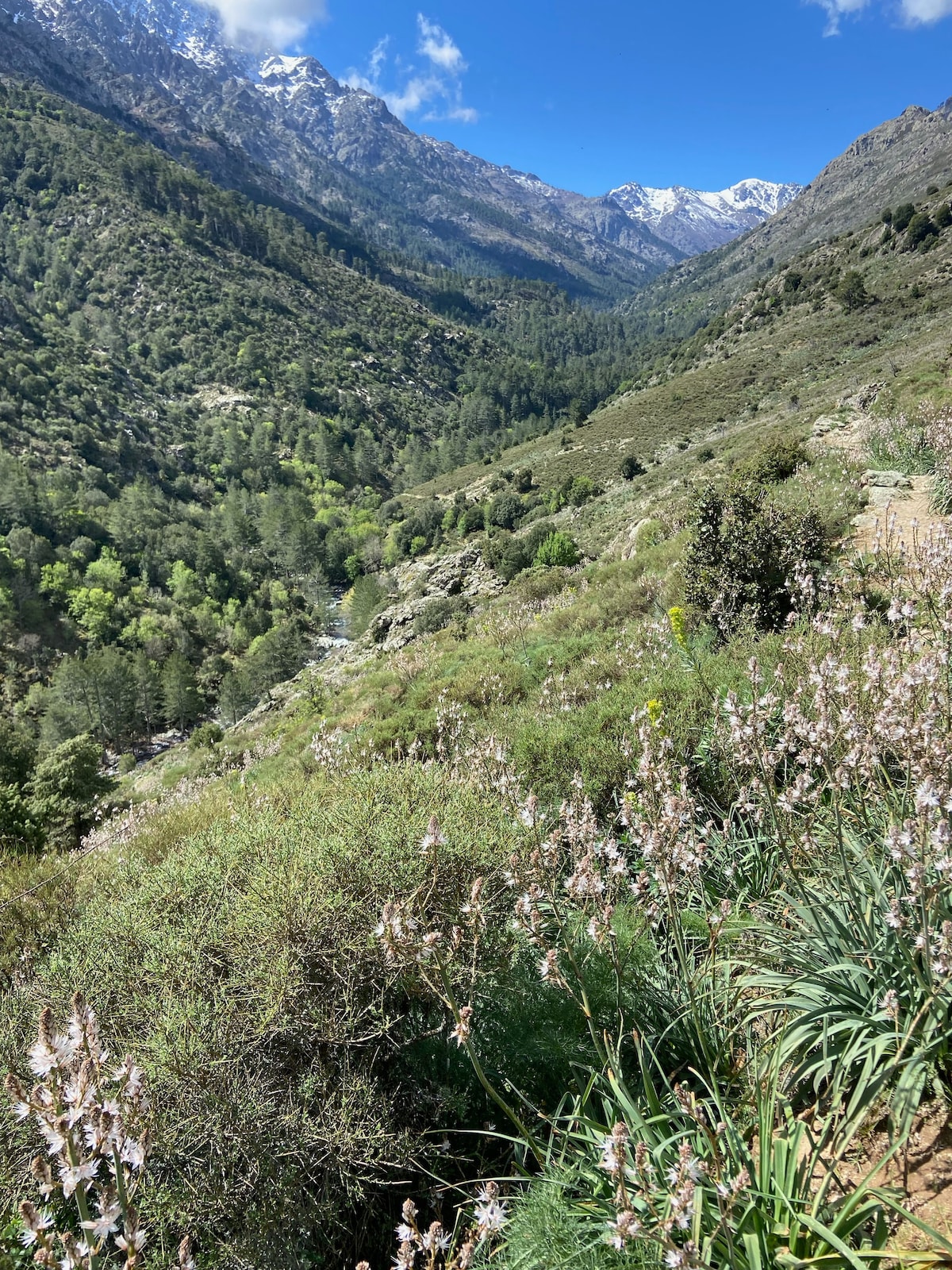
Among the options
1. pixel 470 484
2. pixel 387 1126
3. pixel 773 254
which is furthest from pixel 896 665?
pixel 773 254

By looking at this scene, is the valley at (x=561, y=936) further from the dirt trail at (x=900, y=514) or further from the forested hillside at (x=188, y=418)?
the forested hillside at (x=188, y=418)

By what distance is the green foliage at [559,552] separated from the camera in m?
26.5

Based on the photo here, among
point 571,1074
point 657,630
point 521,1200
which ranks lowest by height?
point 571,1074

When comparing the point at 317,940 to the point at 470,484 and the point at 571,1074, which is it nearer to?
the point at 571,1074

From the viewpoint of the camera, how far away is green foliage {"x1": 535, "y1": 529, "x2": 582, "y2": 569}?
2648 centimetres

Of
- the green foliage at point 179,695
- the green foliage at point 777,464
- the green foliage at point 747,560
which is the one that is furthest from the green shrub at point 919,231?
the green foliage at point 179,695

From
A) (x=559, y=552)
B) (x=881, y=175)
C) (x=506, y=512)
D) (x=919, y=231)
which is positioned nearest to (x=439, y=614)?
(x=559, y=552)

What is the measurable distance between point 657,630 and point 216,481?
99.3m

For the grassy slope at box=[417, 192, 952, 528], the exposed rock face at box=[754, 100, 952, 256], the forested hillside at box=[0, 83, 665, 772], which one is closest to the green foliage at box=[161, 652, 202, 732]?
the forested hillside at box=[0, 83, 665, 772]

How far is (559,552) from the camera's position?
88.9ft

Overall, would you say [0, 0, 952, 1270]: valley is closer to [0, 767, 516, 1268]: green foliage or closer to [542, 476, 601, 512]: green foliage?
[0, 767, 516, 1268]: green foliage

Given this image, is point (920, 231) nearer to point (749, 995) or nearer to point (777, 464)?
point (777, 464)

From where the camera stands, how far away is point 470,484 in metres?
72.5

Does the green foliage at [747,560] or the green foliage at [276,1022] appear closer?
the green foliage at [276,1022]
